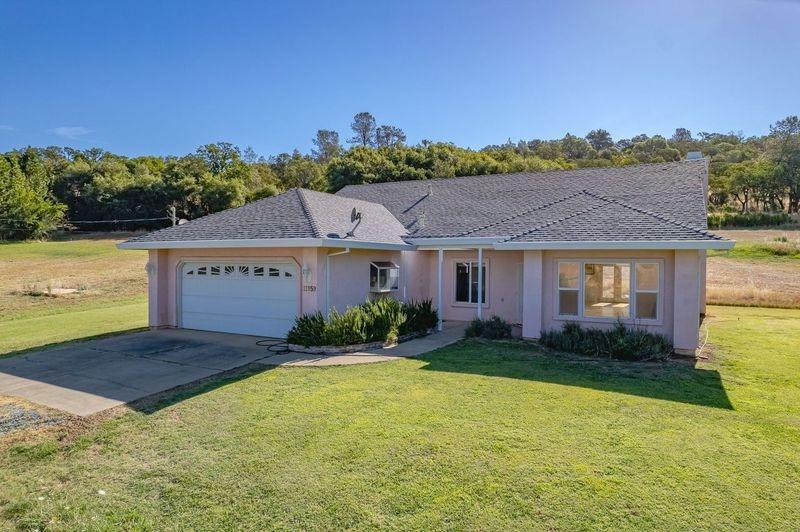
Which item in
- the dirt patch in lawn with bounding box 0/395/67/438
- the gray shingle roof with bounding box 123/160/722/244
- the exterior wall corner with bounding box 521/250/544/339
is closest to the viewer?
the dirt patch in lawn with bounding box 0/395/67/438

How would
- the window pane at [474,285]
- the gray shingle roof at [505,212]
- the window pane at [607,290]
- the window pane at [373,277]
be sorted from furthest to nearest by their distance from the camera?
the window pane at [474,285], the window pane at [373,277], the gray shingle roof at [505,212], the window pane at [607,290]

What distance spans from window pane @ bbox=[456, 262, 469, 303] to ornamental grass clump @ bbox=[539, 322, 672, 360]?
14.7 feet

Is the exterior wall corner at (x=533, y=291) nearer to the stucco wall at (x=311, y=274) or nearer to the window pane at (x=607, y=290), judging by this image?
the window pane at (x=607, y=290)

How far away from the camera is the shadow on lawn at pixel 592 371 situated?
8.01 metres

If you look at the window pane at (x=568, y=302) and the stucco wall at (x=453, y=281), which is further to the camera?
the window pane at (x=568, y=302)

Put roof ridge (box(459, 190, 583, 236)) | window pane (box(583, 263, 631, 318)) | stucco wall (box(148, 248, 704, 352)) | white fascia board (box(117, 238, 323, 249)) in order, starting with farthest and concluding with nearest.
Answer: roof ridge (box(459, 190, 583, 236)) < window pane (box(583, 263, 631, 318)) < white fascia board (box(117, 238, 323, 249)) < stucco wall (box(148, 248, 704, 352))

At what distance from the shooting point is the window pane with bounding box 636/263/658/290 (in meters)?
11.3

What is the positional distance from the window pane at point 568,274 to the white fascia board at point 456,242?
1812 mm

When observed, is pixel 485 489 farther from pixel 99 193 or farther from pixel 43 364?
pixel 99 193

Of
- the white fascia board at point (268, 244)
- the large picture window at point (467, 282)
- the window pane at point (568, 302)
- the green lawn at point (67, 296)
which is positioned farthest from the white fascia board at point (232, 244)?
the window pane at point (568, 302)

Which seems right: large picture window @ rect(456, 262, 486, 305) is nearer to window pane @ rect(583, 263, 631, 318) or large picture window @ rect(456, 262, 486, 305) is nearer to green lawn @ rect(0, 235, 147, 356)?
window pane @ rect(583, 263, 631, 318)

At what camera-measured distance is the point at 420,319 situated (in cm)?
1354

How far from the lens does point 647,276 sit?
450 inches

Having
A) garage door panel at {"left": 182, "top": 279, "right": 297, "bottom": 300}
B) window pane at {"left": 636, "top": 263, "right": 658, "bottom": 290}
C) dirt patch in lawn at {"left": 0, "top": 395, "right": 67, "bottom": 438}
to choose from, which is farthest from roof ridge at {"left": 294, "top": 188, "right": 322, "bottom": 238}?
window pane at {"left": 636, "top": 263, "right": 658, "bottom": 290}
